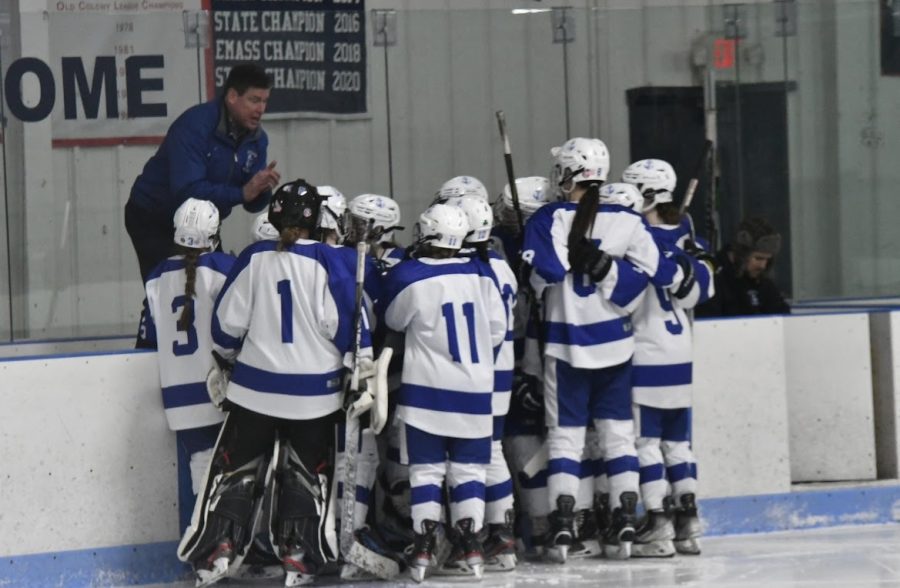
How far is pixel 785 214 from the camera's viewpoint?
276 inches

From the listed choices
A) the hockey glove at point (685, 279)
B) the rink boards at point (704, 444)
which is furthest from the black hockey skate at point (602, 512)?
the hockey glove at point (685, 279)

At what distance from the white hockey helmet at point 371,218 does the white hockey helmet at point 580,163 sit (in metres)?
0.53

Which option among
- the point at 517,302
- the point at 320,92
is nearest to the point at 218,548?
the point at 517,302

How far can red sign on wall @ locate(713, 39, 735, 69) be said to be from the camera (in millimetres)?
7023

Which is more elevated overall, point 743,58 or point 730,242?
point 743,58

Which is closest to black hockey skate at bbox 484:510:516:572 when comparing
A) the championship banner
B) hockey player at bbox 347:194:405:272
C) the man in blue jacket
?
hockey player at bbox 347:194:405:272

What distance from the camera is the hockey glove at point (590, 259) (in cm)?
557

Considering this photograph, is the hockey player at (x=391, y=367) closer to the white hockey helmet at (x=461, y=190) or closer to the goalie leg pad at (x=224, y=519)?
the white hockey helmet at (x=461, y=190)

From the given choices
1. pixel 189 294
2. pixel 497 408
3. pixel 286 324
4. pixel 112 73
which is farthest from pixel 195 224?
pixel 112 73

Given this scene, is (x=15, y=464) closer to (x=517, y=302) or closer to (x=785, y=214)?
(x=517, y=302)

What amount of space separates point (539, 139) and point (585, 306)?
A: 1.41m

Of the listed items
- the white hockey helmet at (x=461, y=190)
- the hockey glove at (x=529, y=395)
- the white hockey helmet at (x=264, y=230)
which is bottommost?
the hockey glove at (x=529, y=395)

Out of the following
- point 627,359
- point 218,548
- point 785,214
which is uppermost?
point 785,214

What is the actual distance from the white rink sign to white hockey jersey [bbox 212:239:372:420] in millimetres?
1442
